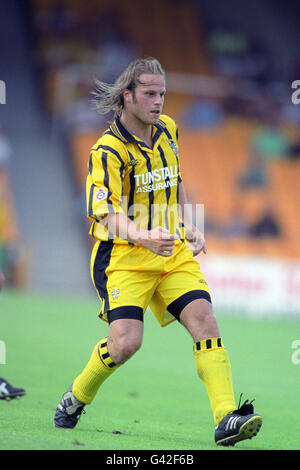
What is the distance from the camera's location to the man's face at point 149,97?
17.0ft

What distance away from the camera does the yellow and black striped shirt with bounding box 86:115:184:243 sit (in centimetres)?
506

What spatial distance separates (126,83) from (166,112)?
1780 centimetres

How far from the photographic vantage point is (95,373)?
5.23 meters

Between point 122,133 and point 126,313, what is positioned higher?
point 122,133

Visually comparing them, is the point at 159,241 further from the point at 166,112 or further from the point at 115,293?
the point at 166,112

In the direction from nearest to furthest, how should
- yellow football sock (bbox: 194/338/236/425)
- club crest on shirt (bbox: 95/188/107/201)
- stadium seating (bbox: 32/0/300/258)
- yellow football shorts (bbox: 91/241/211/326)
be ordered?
yellow football sock (bbox: 194/338/236/425)
club crest on shirt (bbox: 95/188/107/201)
yellow football shorts (bbox: 91/241/211/326)
stadium seating (bbox: 32/0/300/258)

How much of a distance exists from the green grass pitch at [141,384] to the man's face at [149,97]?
2.04 meters

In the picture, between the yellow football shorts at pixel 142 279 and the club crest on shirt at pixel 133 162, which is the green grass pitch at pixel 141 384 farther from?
the club crest on shirt at pixel 133 162

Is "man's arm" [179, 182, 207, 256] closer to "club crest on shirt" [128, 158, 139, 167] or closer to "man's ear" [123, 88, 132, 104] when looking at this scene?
"club crest on shirt" [128, 158, 139, 167]

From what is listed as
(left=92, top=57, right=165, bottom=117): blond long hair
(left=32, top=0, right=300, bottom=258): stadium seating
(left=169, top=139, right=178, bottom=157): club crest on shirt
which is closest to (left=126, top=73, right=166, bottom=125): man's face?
(left=92, top=57, right=165, bottom=117): blond long hair

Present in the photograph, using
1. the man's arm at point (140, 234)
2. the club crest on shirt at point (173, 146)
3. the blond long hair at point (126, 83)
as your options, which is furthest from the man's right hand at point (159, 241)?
the blond long hair at point (126, 83)

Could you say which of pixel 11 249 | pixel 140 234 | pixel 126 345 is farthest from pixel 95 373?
pixel 11 249

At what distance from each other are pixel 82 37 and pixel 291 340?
14.1 metres

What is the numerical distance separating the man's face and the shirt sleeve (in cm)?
33
